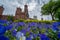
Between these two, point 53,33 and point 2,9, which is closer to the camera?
point 53,33

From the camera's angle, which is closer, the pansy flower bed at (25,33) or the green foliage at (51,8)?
the pansy flower bed at (25,33)

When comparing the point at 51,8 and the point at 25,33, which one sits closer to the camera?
the point at 25,33

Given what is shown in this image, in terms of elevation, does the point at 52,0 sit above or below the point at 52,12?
above

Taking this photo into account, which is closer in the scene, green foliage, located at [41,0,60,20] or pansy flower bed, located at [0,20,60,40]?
pansy flower bed, located at [0,20,60,40]

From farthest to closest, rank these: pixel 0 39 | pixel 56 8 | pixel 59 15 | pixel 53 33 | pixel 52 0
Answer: pixel 52 0 < pixel 56 8 < pixel 59 15 < pixel 53 33 < pixel 0 39

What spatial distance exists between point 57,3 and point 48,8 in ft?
10.2

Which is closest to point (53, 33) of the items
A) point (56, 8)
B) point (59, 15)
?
point (59, 15)

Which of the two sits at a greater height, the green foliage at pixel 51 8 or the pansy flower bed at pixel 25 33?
the green foliage at pixel 51 8

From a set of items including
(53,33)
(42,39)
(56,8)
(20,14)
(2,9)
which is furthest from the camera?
(56,8)

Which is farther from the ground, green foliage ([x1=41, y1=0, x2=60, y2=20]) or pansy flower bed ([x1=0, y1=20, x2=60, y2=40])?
green foliage ([x1=41, y1=0, x2=60, y2=20])

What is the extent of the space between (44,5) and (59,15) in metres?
11.4

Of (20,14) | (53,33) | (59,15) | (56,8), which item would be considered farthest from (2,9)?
(53,33)

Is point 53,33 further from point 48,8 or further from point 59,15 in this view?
point 48,8

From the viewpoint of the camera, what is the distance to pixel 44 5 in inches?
2302
